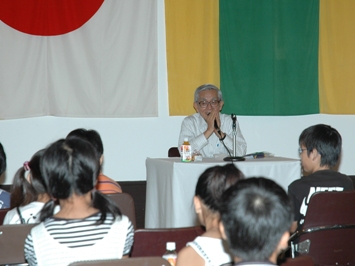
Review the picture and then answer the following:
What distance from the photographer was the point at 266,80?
5645 mm

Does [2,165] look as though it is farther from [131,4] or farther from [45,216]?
[131,4]

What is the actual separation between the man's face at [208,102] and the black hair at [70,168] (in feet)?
10.1

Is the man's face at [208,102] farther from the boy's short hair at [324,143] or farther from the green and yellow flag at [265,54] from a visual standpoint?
the boy's short hair at [324,143]

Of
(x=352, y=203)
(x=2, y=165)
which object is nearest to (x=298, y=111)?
(x=352, y=203)

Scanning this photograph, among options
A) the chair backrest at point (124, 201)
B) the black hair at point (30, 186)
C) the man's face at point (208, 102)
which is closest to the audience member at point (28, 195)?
the black hair at point (30, 186)

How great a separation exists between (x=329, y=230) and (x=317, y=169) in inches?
20.9

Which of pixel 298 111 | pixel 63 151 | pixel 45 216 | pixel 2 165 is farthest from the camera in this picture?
pixel 298 111

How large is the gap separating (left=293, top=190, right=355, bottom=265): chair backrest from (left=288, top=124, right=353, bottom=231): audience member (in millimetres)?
121

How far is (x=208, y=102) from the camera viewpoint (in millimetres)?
4973

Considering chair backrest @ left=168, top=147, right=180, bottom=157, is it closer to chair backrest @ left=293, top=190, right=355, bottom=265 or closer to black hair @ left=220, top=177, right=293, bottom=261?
chair backrest @ left=293, top=190, right=355, bottom=265

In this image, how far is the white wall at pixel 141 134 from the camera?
5.37m

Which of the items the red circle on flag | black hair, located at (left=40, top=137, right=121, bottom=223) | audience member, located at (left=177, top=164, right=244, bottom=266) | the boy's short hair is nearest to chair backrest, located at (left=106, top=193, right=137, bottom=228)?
audience member, located at (left=177, top=164, right=244, bottom=266)

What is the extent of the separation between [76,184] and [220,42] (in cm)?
390

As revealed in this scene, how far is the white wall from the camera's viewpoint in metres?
5.37
